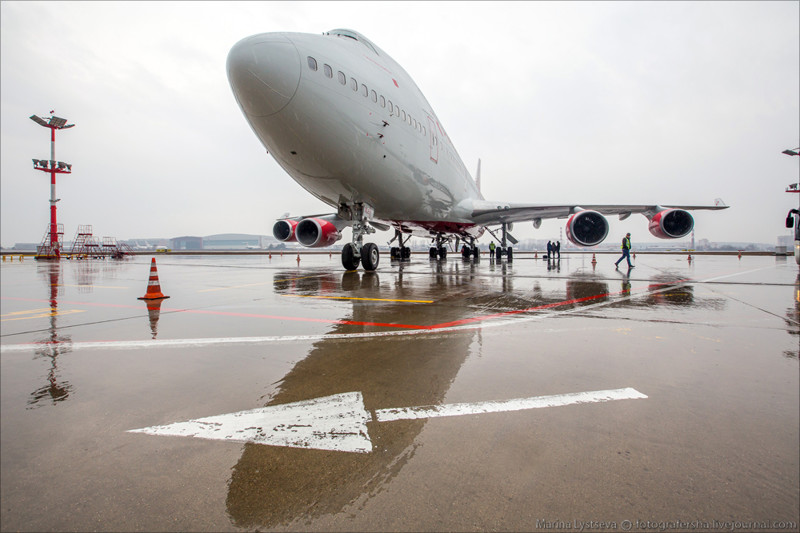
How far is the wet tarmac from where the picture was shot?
47.4 inches

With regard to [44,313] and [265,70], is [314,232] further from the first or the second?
[44,313]

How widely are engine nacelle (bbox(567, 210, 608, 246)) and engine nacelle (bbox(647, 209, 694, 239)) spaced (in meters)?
2.92

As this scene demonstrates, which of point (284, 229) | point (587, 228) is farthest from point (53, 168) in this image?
point (587, 228)

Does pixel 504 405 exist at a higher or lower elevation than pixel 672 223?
lower

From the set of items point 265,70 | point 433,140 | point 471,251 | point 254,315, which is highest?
point 433,140

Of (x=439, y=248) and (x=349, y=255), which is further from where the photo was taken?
(x=439, y=248)

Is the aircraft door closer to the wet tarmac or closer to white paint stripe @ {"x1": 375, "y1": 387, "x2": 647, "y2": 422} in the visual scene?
the wet tarmac

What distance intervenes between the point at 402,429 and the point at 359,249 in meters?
9.68

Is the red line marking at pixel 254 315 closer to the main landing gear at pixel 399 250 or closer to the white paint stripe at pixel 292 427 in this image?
the white paint stripe at pixel 292 427

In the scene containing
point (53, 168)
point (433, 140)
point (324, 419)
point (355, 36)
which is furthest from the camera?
point (53, 168)

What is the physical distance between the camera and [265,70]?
599cm

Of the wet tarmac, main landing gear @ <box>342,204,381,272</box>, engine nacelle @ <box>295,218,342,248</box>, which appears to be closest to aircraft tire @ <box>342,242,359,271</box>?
main landing gear @ <box>342,204,381,272</box>

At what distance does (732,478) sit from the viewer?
4.37ft

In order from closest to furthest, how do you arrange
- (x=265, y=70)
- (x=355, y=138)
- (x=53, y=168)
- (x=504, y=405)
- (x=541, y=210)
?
(x=504, y=405) < (x=265, y=70) < (x=355, y=138) < (x=541, y=210) < (x=53, y=168)
